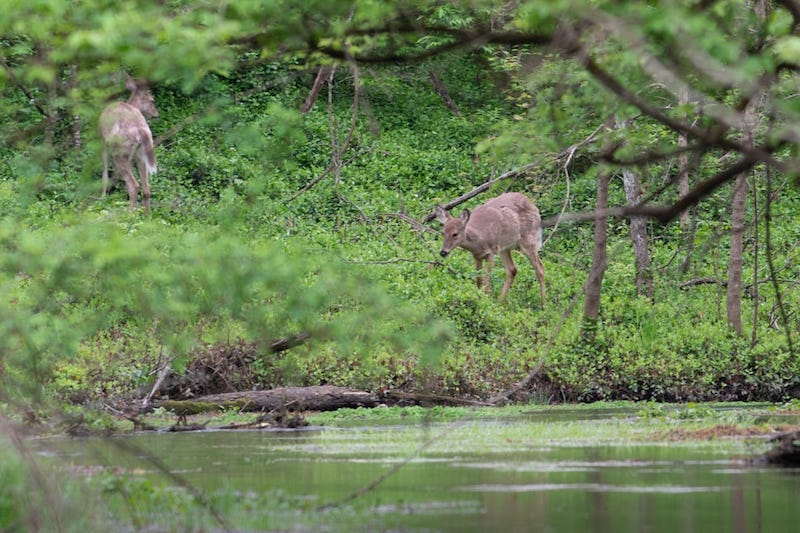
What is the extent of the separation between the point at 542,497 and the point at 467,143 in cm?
2290

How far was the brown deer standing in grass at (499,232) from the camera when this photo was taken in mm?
25469

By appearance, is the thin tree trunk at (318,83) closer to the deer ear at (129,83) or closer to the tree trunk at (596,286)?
the deer ear at (129,83)

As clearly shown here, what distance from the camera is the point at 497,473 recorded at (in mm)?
12180

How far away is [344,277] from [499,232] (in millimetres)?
15337

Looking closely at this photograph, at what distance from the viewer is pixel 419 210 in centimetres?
2958

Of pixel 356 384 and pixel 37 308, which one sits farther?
pixel 356 384

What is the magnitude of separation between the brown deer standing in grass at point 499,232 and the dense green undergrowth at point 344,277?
0.43 metres

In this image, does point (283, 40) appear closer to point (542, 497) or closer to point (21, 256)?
point (21, 256)

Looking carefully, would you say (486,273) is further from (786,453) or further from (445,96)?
(786,453)

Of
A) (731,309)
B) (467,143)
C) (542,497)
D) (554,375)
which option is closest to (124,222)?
(554,375)

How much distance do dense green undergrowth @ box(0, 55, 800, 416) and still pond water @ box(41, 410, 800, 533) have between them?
94 centimetres

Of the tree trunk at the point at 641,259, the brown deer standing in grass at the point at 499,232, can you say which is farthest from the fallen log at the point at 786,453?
the brown deer standing in grass at the point at 499,232

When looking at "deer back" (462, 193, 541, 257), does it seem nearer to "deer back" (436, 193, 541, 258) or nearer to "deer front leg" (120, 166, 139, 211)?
"deer back" (436, 193, 541, 258)

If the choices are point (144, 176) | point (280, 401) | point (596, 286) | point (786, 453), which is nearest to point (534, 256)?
point (596, 286)
